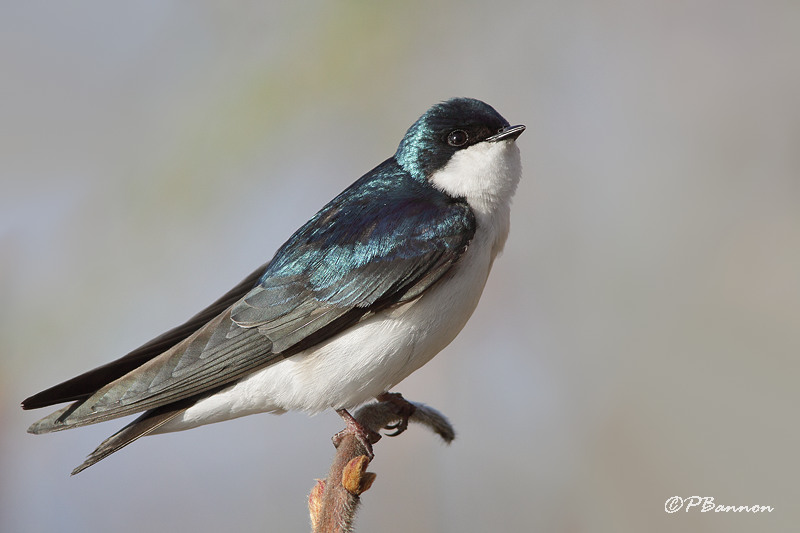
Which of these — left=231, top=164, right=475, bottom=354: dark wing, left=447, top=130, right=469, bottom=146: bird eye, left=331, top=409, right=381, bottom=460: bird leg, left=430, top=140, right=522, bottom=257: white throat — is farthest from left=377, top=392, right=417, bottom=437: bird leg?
left=447, top=130, right=469, bottom=146: bird eye

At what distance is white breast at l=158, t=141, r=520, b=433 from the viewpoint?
1679 mm

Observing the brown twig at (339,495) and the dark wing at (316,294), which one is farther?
the dark wing at (316,294)

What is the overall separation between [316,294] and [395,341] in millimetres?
184

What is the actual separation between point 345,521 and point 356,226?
64 centimetres

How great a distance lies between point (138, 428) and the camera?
5.49 ft

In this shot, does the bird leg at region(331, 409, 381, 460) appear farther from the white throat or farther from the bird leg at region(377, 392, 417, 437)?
the white throat

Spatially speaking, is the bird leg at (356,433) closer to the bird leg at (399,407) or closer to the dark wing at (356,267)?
the bird leg at (399,407)

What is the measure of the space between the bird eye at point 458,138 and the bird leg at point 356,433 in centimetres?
60

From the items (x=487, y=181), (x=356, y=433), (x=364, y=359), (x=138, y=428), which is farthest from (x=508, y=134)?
(x=138, y=428)

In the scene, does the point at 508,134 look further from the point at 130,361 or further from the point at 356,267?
the point at 130,361

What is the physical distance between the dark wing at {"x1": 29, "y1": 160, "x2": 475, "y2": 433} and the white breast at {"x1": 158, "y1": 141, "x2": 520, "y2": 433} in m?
0.03

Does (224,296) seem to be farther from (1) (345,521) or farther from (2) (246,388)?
(1) (345,521)

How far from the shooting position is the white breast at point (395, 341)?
1679mm

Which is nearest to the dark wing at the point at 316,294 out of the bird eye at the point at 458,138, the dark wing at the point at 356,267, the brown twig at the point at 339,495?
the dark wing at the point at 356,267
